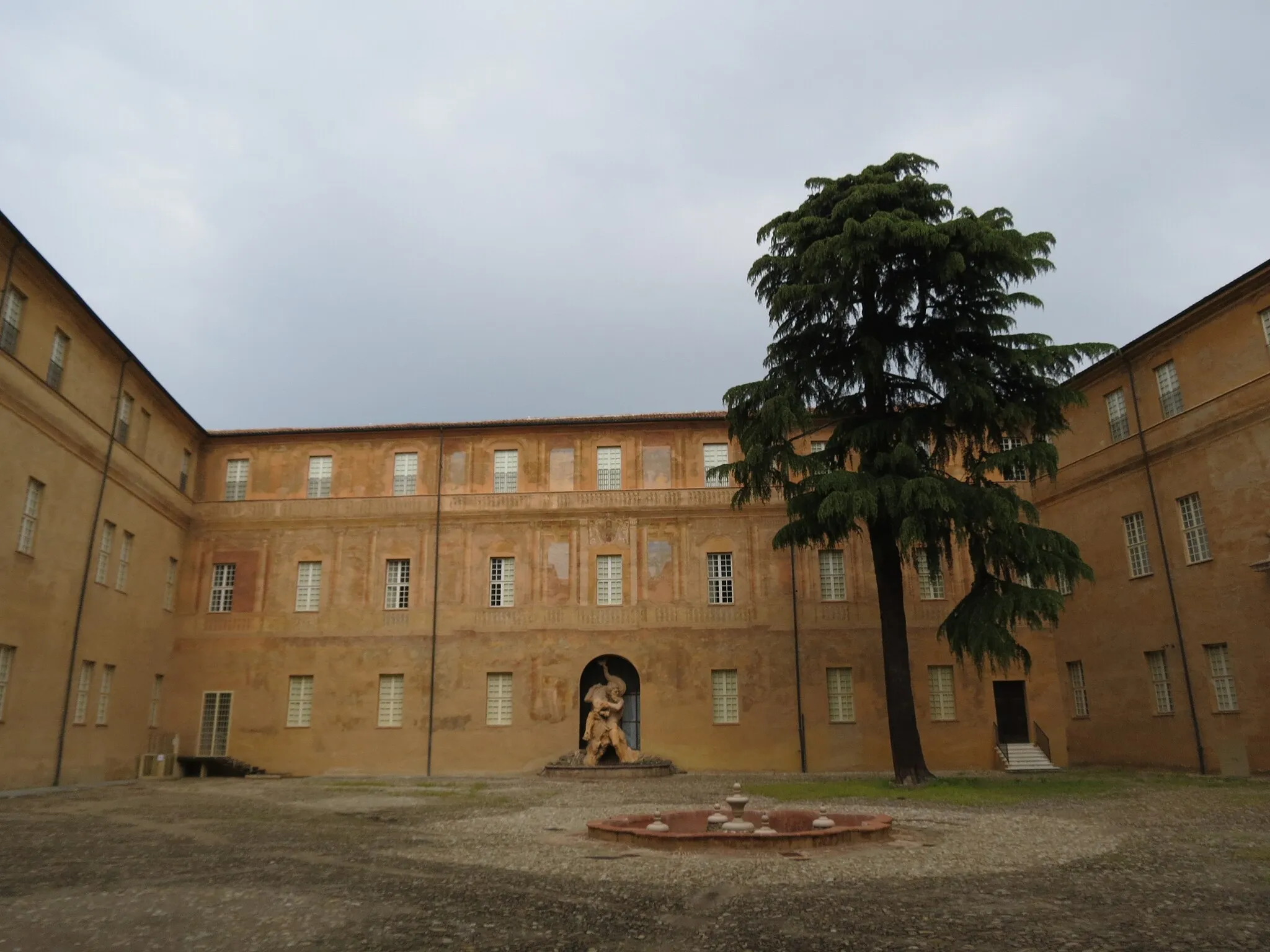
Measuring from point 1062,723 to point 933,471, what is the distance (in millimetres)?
11970

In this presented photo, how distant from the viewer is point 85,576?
23312 millimetres

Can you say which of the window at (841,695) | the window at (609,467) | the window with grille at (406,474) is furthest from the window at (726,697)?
the window with grille at (406,474)

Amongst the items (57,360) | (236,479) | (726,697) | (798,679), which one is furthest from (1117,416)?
(57,360)

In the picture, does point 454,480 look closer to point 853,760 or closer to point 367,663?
point 367,663

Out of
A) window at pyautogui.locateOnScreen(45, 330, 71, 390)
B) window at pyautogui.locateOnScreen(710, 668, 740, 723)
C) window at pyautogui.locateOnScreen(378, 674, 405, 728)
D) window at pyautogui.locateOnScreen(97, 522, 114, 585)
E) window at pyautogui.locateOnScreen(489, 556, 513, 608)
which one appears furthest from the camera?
window at pyautogui.locateOnScreen(489, 556, 513, 608)

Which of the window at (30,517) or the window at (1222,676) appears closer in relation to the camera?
the window at (30,517)

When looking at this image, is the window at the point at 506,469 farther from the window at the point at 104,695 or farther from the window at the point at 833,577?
the window at the point at 104,695

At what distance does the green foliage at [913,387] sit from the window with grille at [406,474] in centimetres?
1259

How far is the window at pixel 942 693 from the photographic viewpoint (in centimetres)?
2788

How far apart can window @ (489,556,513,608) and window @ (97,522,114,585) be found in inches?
400

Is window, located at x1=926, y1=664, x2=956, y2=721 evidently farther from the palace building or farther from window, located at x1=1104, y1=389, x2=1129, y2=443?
window, located at x1=1104, y1=389, x2=1129, y2=443

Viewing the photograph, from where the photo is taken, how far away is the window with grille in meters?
30.4

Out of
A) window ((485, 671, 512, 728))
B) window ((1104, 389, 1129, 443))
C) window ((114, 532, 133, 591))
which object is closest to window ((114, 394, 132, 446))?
window ((114, 532, 133, 591))

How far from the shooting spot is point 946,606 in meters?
28.5
